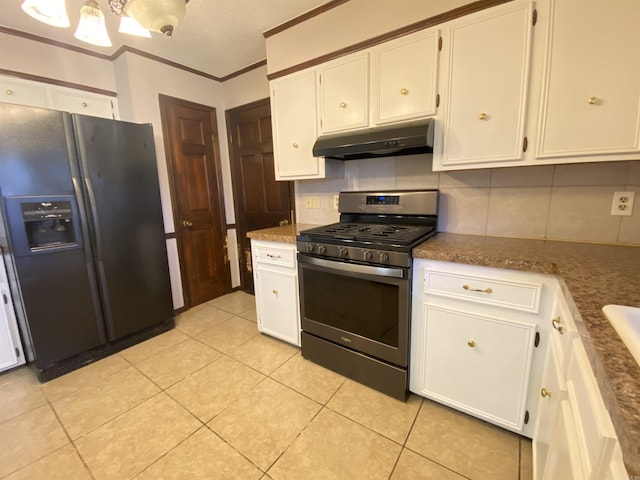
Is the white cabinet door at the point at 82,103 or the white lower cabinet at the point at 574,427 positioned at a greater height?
the white cabinet door at the point at 82,103

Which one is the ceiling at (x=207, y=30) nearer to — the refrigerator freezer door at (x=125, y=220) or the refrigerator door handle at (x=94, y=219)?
the refrigerator freezer door at (x=125, y=220)

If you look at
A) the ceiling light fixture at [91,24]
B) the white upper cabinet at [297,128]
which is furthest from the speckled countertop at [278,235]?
the ceiling light fixture at [91,24]

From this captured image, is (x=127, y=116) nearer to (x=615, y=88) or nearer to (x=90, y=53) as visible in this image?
(x=90, y=53)

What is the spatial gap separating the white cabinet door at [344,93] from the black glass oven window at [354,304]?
3.42ft

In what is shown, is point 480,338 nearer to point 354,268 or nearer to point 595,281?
point 595,281

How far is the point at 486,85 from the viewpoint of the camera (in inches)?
57.5

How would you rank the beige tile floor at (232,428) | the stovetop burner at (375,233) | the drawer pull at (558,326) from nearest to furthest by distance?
1. the drawer pull at (558,326)
2. the beige tile floor at (232,428)
3. the stovetop burner at (375,233)

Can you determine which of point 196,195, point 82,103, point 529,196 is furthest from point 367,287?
point 82,103

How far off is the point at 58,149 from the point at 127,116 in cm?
86

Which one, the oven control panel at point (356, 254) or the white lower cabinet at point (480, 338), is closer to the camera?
the white lower cabinet at point (480, 338)

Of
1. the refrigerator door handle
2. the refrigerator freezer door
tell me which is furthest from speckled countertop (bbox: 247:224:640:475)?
the refrigerator door handle

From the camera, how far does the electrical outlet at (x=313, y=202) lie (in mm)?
2498

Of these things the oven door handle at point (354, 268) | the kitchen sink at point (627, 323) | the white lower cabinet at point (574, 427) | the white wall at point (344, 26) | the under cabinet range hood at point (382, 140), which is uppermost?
the white wall at point (344, 26)

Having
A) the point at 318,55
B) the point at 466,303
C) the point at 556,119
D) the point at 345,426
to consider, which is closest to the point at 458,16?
the point at 556,119
